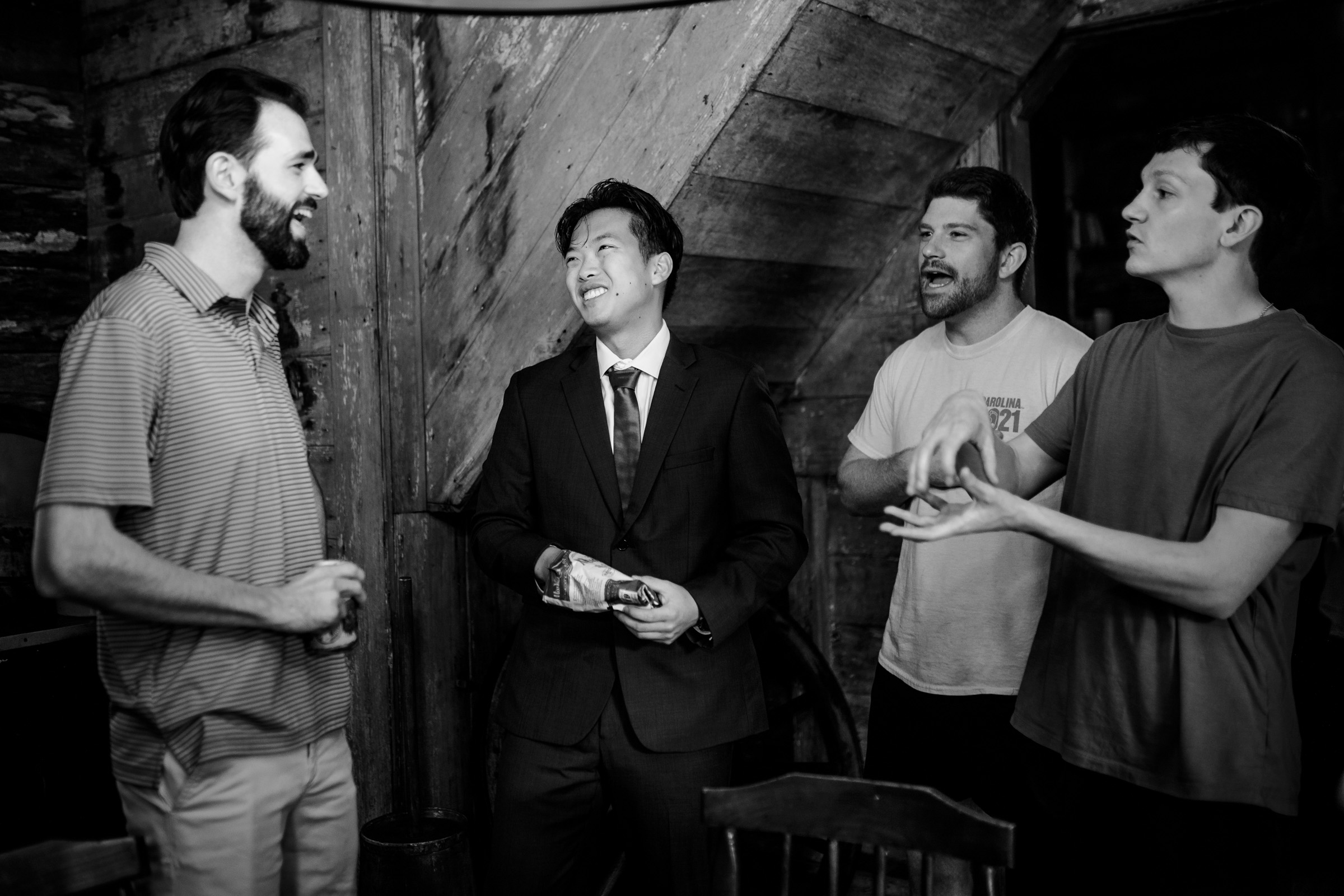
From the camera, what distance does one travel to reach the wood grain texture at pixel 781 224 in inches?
111

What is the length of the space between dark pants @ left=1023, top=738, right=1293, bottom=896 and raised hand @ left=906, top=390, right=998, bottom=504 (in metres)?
0.55

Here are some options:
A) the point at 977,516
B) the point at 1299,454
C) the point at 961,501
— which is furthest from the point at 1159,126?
the point at 977,516

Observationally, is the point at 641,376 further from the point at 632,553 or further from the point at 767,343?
the point at 767,343

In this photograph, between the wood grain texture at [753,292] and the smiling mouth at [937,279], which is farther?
the wood grain texture at [753,292]

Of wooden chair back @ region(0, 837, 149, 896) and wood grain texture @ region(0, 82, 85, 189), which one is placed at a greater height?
wood grain texture @ region(0, 82, 85, 189)

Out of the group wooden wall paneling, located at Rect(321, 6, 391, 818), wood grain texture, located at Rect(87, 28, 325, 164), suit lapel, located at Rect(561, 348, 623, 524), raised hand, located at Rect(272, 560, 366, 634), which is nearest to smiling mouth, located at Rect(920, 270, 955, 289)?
suit lapel, located at Rect(561, 348, 623, 524)

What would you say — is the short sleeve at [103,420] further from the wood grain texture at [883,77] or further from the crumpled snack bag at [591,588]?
the wood grain texture at [883,77]

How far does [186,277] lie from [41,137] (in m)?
2.34

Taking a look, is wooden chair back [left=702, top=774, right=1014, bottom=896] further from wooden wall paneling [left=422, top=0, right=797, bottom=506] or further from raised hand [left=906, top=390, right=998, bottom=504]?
wooden wall paneling [left=422, top=0, right=797, bottom=506]

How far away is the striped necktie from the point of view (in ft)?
7.81

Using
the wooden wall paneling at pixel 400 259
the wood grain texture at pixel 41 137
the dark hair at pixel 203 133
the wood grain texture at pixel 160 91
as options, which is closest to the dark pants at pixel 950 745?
the wooden wall paneling at pixel 400 259

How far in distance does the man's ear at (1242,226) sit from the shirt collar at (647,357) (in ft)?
3.56

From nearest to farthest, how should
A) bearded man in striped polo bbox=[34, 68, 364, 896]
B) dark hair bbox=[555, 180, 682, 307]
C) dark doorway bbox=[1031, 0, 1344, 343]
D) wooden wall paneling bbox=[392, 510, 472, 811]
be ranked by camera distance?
1. bearded man in striped polo bbox=[34, 68, 364, 896]
2. dark hair bbox=[555, 180, 682, 307]
3. wooden wall paneling bbox=[392, 510, 472, 811]
4. dark doorway bbox=[1031, 0, 1344, 343]

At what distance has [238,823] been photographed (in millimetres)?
1699
